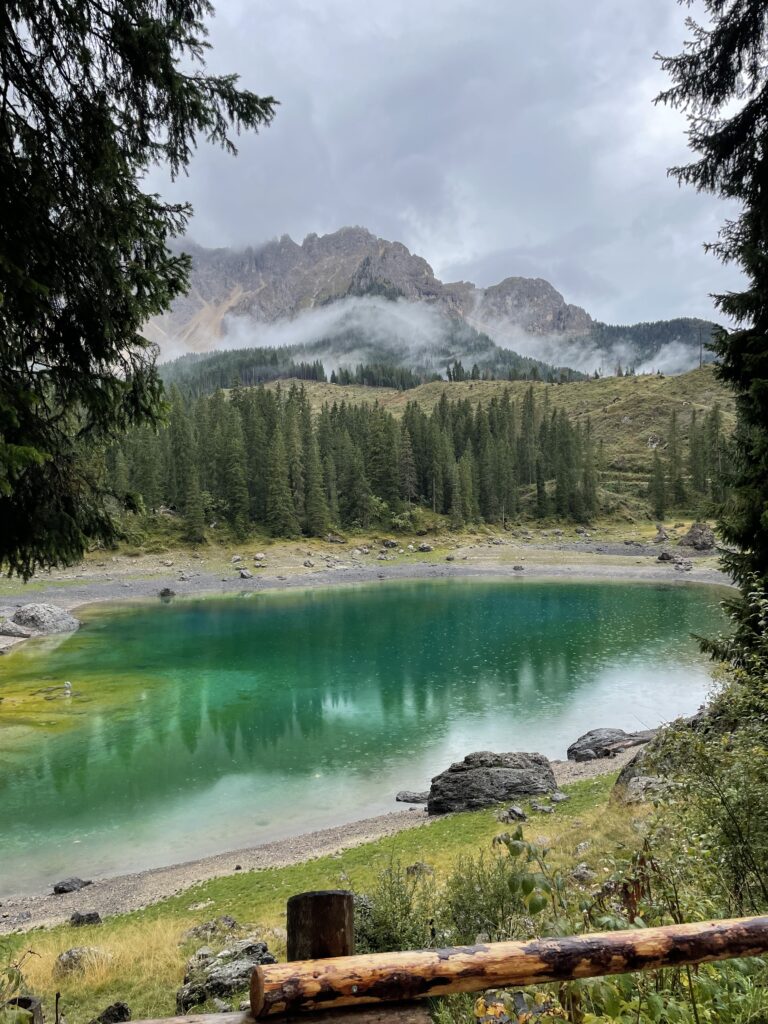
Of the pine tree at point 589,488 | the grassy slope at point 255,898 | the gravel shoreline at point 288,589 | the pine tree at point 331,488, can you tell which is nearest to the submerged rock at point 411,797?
the gravel shoreline at point 288,589

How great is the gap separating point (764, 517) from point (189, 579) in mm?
66112

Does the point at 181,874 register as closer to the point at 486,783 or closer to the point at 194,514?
the point at 486,783

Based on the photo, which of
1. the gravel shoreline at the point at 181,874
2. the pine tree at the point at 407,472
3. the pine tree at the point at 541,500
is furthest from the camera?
the pine tree at the point at 541,500

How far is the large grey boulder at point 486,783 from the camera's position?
17.1 m

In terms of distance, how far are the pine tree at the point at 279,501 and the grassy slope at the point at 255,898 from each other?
238 feet

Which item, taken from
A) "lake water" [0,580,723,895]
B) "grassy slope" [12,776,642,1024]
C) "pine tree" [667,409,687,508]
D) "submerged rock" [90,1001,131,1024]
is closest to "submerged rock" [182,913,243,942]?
"grassy slope" [12,776,642,1024]

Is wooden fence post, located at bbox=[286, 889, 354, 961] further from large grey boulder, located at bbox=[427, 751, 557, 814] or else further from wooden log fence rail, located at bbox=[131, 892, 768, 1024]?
large grey boulder, located at bbox=[427, 751, 557, 814]

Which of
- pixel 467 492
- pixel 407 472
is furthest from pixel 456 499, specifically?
pixel 407 472

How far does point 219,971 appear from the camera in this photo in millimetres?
7629

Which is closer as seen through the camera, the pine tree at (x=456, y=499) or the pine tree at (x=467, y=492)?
the pine tree at (x=456, y=499)

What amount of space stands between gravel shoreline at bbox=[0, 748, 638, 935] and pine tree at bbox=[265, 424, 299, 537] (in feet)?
232

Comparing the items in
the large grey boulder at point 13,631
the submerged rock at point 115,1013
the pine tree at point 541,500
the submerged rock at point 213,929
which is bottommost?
the large grey boulder at point 13,631

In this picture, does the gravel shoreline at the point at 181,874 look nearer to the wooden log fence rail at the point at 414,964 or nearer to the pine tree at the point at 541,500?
the wooden log fence rail at the point at 414,964

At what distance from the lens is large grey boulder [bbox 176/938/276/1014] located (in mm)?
7293
